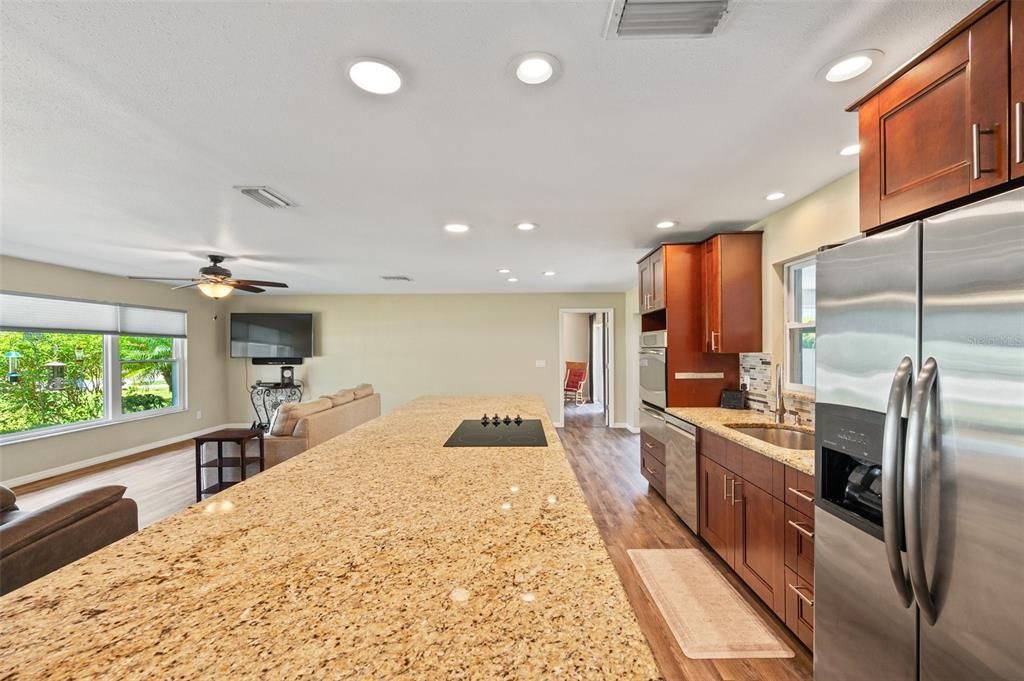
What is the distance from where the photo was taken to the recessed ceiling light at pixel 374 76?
1.36 metres

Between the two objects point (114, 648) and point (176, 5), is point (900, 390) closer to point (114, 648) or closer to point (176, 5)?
point (114, 648)

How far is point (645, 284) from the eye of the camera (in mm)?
3928

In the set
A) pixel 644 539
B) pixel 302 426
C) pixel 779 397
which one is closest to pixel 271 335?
pixel 302 426

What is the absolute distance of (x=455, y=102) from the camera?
1.59 m

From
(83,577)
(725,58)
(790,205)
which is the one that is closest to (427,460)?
(83,577)

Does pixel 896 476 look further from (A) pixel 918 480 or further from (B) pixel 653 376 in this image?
(B) pixel 653 376

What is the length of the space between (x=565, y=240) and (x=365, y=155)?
2.01 meters

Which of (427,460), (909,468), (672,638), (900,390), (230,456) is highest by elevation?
(900,390)

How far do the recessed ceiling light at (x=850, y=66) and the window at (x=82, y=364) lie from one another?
22.4 feet

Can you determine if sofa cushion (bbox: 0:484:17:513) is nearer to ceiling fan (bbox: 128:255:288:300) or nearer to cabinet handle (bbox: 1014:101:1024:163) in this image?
ceiling fan (bbox: 128:255:288:300)

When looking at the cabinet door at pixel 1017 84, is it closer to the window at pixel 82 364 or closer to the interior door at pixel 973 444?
the interior door at pixel 973 444

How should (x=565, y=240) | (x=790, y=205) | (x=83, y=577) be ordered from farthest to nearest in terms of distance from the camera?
(x=565, y=240), (x=790, y=205), (x=83, y=577)

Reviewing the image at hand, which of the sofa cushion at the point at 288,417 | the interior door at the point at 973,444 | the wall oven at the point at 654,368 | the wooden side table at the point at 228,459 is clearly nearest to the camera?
the interior door at the point at 973,444

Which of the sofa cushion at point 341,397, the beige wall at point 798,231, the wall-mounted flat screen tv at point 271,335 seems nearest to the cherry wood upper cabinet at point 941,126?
the beige wall at point 798,231
